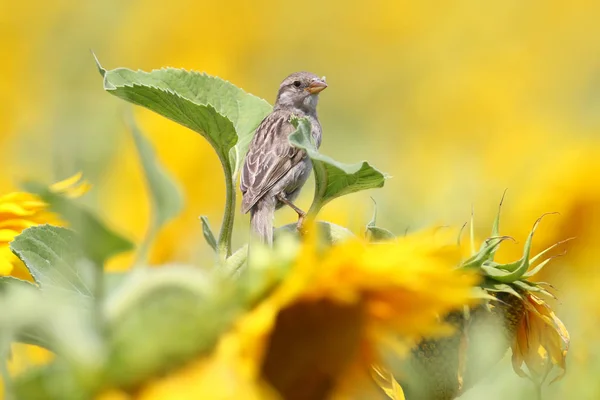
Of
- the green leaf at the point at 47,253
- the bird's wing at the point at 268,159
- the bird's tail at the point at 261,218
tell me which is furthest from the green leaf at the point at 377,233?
the bird's wing at the point at 268,159

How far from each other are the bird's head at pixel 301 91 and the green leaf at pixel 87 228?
5.81 ft

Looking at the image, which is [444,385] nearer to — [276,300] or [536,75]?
[276,300]

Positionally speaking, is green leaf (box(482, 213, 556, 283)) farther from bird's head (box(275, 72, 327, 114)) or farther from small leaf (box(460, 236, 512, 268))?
bird's head (box(275, 72, 327, 114))

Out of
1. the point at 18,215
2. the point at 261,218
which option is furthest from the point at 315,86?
the point at 18,215

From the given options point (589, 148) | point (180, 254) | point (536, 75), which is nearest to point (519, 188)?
point (589, 148)

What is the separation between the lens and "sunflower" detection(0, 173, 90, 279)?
0.69 m

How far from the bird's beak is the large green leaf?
145cm

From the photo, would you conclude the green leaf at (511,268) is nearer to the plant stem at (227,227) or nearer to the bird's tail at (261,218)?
the plant stem at (227,227)

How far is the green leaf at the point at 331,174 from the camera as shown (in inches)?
22.0

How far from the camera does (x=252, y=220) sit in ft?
3.59

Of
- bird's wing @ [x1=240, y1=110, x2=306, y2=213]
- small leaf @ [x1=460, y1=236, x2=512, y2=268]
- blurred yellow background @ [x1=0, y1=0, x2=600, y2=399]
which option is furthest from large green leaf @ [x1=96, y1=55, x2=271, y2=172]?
bird's wing @ [x1=240, y1=110, x2=306, y2=213]

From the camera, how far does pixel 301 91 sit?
88.3 inches

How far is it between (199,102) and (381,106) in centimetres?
396

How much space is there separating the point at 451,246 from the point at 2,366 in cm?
17
